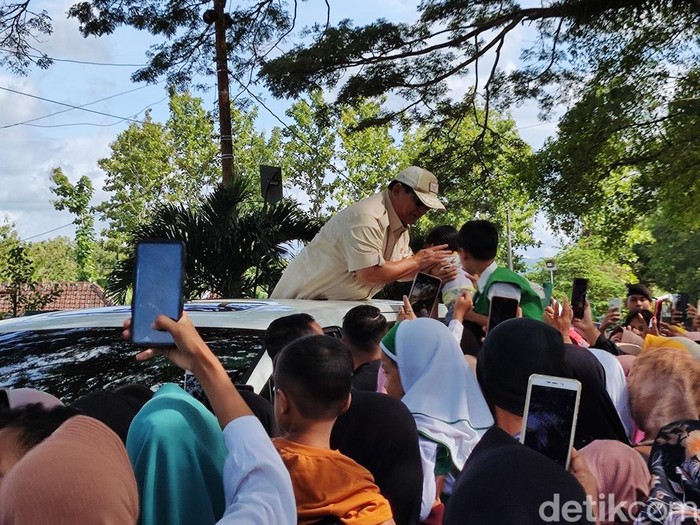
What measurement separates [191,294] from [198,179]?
34948 millimetres

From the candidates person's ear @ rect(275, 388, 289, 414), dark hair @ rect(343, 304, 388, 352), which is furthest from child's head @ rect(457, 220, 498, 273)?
person's ear @ rect(275, 388, 289, 414)

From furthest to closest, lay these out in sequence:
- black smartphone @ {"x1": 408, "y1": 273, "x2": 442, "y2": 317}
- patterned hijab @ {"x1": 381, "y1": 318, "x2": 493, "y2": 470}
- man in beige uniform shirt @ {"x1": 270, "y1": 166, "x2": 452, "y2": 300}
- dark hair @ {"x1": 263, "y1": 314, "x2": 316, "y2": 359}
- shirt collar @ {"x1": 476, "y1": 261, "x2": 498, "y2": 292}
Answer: man in beige uniform shirt @ {"x1": 270, "y1": 166, "x2": 452, "y2": 300} < shirt collar @ {"x1": 476, "y1": 261, "x2": 498, "y2": 292} < black smartphone @ {"x1": 408, "y1": 273, "x2": 442, "y2": 317} < dark hair @ {"x1": 263, "y1": 314, "x2": 316, "y2": 359} < patterned hijab @ {"x1": 381, "y1": 318, "x2": 493, "y2": 470}

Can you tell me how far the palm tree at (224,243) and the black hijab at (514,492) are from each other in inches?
312

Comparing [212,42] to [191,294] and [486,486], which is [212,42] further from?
[486,486]

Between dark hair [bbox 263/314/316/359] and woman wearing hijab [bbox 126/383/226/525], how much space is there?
133cm

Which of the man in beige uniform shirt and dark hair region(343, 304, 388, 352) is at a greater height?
the man in beige uniform shirt

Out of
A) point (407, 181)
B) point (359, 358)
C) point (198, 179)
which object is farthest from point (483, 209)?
point (198, 179)

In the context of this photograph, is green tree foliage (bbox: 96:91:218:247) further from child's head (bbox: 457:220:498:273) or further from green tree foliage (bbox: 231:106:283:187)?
child's head (bbox: 457:220:498:273)

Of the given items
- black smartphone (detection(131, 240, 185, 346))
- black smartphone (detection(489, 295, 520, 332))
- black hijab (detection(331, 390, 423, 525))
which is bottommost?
black hijab (detection(331, 390, 423, 525))

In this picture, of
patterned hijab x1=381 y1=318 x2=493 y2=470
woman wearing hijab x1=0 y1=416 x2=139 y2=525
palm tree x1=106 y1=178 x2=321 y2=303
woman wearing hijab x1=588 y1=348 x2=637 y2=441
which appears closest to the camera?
woman wearing hijab x1=0 y1=416 x2=139 y2=525

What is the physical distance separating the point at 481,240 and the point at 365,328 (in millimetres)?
1042

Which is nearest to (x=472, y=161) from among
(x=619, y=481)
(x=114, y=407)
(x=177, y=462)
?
(x=619, y=481)

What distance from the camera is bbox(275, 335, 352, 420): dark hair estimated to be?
2207 mm

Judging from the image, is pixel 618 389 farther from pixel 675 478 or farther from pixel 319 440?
pixel 319 440
